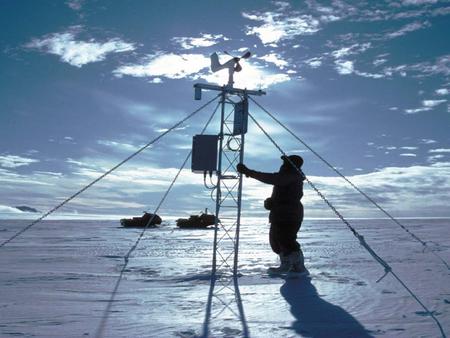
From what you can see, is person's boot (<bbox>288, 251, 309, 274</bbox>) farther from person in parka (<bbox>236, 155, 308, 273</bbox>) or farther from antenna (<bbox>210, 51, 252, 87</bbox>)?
antenna (<bbox>210, 51, 252, 87</bbox>)

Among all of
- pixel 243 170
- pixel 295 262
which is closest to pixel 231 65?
pixel 243 170

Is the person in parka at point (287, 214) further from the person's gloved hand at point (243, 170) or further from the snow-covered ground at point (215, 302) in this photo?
the person's gloved hand at point (243, 170)

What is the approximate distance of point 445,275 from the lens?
32.6ft

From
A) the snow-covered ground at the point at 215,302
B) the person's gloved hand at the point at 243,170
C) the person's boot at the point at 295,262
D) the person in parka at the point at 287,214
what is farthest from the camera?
the person's boot at the point at 295,262

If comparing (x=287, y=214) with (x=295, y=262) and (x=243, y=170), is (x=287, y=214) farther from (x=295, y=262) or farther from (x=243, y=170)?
(x=243, y=170)

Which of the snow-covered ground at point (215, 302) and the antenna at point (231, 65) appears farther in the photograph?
the antenna at point (231, 65)

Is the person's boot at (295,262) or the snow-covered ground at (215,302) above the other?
the person's boot at (295,262)

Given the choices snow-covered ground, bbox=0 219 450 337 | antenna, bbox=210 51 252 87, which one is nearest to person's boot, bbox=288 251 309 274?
snow-covered ground, bbox=0 219 450 337

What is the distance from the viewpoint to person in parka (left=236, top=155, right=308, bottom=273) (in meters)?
9.78

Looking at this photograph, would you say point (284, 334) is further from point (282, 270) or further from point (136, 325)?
point (282, 270)

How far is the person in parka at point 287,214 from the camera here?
32.1 feet

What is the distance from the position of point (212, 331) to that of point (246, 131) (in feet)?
17.7

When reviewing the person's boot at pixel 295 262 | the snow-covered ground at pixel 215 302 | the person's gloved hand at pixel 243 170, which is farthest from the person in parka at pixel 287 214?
the person's gloved hand at pixel 243 170

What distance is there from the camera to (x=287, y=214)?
32.3ft
